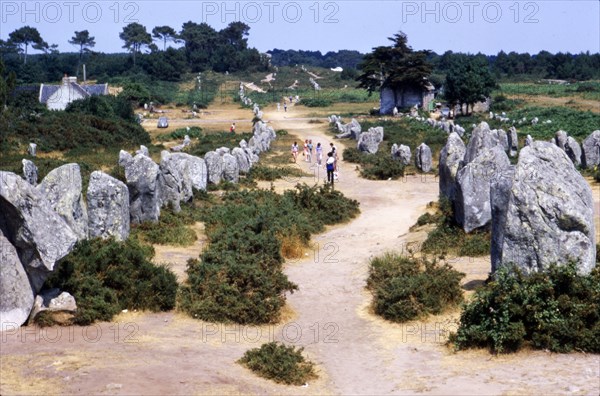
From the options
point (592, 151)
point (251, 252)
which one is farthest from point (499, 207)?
point (592, 151)

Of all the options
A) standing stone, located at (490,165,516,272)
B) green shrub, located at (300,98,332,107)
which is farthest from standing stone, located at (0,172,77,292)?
green shrub, located at (300,98,332,107)

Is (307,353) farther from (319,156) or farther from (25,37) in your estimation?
(25,37)

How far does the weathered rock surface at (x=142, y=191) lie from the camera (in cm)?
1956

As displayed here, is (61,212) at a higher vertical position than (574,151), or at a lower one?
higher

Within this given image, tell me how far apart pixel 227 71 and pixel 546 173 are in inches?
4609

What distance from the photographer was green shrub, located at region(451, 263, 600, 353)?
10.8 meters

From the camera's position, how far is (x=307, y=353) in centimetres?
1177

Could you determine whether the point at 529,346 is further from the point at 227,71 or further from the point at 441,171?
the point at 227,71

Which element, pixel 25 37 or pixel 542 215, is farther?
pixel 25 37

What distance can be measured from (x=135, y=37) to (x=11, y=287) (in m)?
131

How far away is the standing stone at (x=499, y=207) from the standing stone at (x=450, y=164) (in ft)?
29.0

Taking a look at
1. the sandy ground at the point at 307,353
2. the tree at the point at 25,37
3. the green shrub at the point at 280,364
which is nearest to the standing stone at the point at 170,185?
the sandy ground at the point at 307,353

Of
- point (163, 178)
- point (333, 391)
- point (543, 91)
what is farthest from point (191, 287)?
point (543, 91)

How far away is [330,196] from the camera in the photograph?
79.4ft
